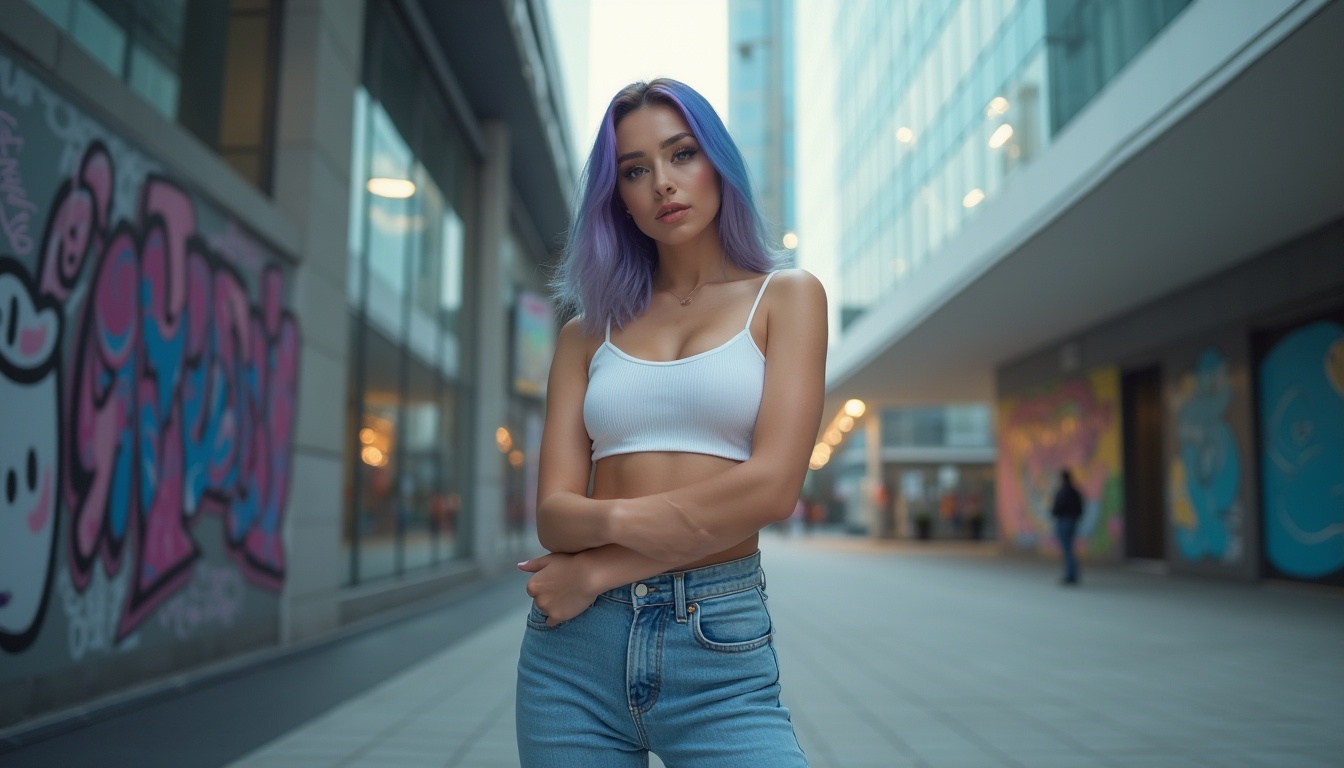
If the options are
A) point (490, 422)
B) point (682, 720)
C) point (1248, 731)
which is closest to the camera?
point (682, 720)

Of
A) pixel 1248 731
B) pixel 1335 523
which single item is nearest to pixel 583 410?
pixel 1248 731

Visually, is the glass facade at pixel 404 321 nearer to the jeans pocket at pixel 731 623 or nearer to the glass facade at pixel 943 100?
the glass facade at pixel 943 100

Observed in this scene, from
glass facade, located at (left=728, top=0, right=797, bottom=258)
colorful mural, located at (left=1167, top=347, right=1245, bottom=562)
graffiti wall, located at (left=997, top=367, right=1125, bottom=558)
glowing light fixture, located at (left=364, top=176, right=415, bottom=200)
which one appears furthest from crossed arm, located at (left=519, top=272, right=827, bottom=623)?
glass facade, located at (left=728, top=0, right=797, bottom=258)

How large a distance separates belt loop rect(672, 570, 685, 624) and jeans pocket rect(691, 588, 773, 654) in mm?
17

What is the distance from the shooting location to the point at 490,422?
16.8 m

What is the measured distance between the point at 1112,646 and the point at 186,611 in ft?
22.3

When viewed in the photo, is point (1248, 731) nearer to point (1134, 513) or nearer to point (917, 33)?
point (1134, 513)

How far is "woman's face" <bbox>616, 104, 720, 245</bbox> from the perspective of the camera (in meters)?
1.61

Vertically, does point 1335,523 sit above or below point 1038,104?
below

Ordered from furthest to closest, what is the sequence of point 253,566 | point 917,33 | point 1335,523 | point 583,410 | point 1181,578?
point 917,33 < point 1181,578 < point 1335,523 < point 253,566 < point 583,410

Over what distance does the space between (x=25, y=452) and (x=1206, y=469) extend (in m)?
14.9

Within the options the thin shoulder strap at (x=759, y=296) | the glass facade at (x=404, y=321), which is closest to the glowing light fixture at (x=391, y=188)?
the glass facade at (x=404, y=321)

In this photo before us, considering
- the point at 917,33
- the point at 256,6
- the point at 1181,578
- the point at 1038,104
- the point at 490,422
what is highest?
the point at 917,33

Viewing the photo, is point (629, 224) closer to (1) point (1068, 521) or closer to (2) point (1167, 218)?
(2) point (1167, 218)
